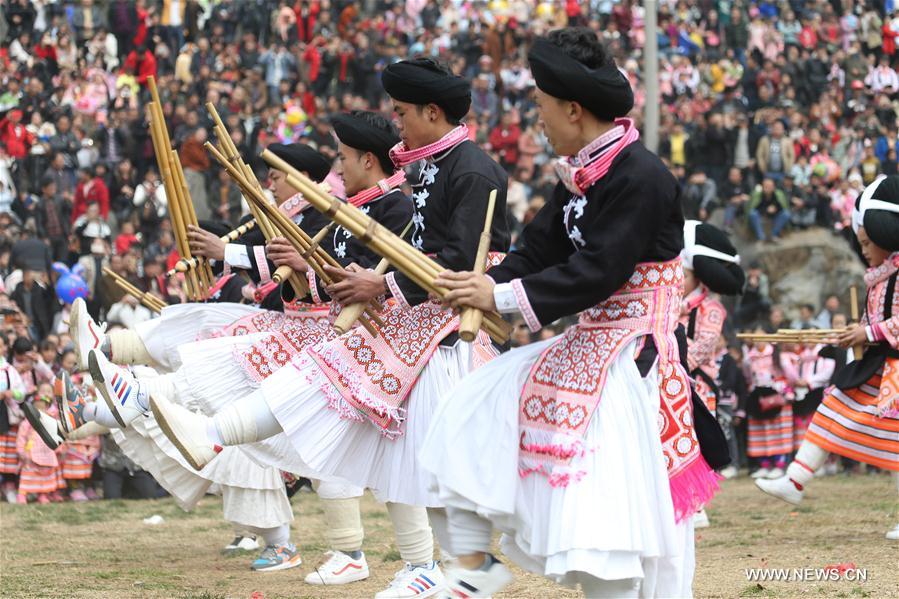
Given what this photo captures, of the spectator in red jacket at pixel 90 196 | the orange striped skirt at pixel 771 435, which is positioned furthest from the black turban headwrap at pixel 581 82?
the spectator in red jacket at pixel 90 196

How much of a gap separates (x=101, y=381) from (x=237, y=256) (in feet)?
4.08

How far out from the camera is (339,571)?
7500 millimetres

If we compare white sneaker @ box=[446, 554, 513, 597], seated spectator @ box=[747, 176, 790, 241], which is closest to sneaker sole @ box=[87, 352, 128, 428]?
white sneaker @ box=[446, 554, 513, 597]

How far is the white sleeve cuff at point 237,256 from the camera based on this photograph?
24.0 ft

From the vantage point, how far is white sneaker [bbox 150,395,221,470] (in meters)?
5.50

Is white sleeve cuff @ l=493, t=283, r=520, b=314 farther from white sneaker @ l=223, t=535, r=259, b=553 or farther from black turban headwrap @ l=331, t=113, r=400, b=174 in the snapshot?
white sneaker @ l=223, t=535, r=259, b=553

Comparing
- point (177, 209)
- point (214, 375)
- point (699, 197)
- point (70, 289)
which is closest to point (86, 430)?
point (177, 209)

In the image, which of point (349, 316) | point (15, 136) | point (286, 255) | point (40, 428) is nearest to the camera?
point (349, 316)

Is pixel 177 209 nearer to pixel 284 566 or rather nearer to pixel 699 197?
pixel 284 566

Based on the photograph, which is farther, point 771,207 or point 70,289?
point 771,207

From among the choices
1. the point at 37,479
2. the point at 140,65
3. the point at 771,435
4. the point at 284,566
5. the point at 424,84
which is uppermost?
the point at 140,65

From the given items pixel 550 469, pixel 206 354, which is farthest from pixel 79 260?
pixel 550 469

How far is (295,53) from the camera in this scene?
2239 cm

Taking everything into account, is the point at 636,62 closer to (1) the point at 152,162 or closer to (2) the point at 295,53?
(2) the point at 295,53
